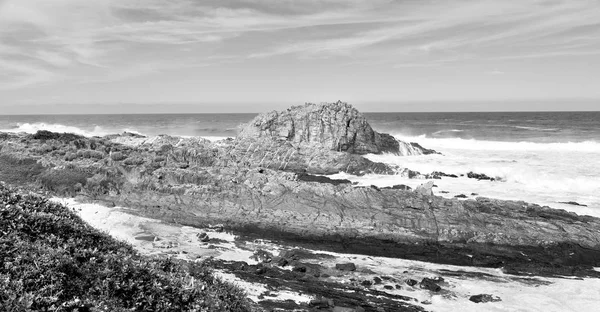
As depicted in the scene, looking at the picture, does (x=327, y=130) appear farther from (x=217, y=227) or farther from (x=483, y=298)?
(x=483, y=298)

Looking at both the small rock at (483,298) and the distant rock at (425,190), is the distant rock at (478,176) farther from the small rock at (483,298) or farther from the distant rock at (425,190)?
Result: the small rock at (483,298)

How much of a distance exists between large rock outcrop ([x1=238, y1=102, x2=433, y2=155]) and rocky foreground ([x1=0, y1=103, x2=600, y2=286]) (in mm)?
14027

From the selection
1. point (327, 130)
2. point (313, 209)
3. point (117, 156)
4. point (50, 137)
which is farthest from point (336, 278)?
point (327, 130)

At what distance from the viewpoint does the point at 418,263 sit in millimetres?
14867

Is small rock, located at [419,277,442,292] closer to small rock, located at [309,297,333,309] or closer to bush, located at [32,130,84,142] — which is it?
small rock, located at [309,297,333,309]

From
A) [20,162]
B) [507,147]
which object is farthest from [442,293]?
[507,147]

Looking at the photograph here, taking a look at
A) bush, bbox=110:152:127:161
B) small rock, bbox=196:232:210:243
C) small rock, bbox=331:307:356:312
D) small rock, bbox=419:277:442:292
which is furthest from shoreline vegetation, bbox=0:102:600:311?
small rock, bbox=419:277:442:292

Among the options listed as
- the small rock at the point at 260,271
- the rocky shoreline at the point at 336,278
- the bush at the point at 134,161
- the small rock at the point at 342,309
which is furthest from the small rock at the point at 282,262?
the bush at the point at 134,161

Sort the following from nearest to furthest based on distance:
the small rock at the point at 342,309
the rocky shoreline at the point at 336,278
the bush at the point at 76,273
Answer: the bush at the point at 76,273, the small rock at the point at 342,309, the rocky shoreline at the point at 336,278

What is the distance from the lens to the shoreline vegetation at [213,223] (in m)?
5.46

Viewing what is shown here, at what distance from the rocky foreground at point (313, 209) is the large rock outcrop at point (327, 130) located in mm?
14027

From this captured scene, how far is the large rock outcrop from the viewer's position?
133 feet

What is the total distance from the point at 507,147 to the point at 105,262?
55.1 metres

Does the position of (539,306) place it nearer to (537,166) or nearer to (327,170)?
(327,170)
